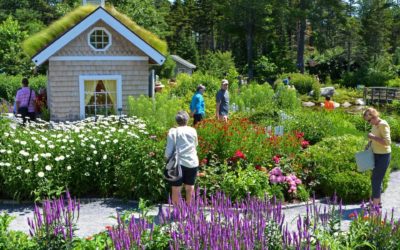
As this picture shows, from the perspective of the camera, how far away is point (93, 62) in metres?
14.4

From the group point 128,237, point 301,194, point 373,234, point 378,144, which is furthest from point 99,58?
point 128,237

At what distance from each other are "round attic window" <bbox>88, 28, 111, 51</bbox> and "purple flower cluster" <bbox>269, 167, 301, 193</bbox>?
7671mm

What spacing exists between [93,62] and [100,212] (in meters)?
7.53

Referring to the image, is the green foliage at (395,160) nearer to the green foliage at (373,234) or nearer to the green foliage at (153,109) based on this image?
the green foliage at (153,109)

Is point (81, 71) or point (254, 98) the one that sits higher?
point (81, 71)

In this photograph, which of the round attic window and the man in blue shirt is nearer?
the man in blue shirt

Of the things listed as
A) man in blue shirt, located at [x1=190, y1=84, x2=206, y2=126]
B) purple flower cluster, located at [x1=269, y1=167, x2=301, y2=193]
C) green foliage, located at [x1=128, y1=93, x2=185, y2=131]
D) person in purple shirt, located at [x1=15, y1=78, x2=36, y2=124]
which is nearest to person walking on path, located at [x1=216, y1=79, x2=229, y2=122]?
man in blue shirt, located at [x1=190, y1=84, x2=206, y2=126]

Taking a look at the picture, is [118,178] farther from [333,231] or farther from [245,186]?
[333,231]

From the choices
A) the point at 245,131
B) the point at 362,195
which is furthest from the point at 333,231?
the point at 245,131

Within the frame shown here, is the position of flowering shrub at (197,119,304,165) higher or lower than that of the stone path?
higher

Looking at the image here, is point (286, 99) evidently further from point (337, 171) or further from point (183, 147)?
point (183, 147)

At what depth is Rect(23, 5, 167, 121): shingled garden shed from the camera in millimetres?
13961

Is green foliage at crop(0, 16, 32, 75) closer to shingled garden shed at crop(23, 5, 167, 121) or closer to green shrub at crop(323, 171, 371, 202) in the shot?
shingled garden shed at crop(23, 5, 167, 121)

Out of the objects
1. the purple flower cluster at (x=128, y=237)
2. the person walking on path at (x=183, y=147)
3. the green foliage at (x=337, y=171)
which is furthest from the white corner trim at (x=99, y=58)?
the purple flower cluster at (x=128, y=237)
